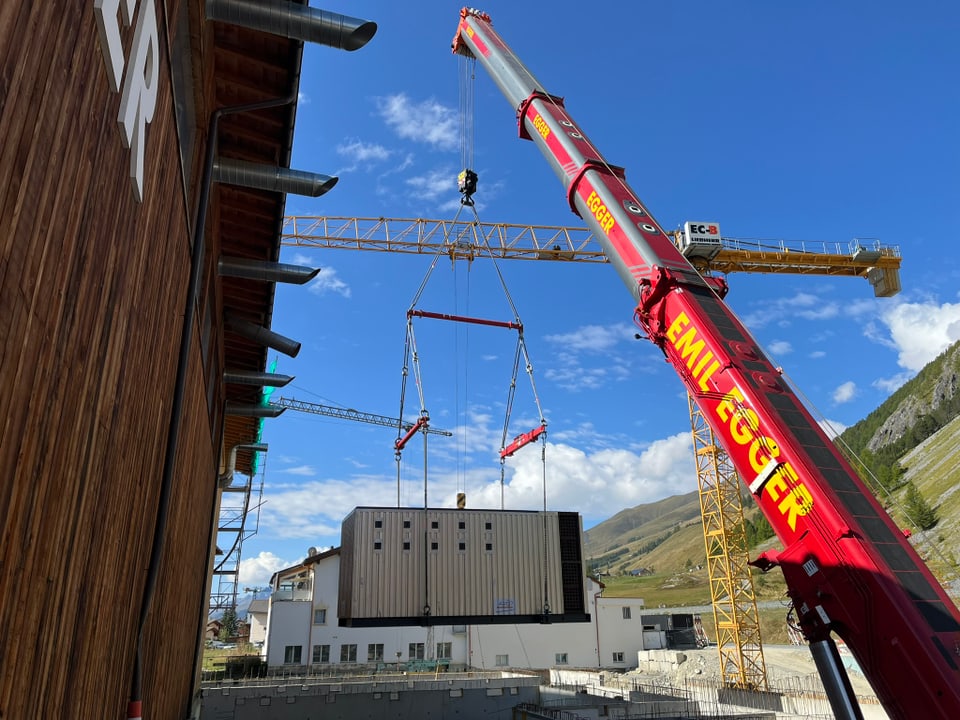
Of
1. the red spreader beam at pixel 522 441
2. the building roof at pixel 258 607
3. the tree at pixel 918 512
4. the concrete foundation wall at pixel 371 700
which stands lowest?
the concrete foundation wall at pixel 371 700

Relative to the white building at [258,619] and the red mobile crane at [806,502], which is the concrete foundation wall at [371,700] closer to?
the red mobile crane at [806,502]

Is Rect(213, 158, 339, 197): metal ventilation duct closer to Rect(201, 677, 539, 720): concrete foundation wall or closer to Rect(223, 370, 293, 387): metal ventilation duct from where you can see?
Rect(223, 370, 293, 387): metal ventilation duct

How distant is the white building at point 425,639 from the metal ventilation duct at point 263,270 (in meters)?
33.4

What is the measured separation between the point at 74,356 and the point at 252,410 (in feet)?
51.8

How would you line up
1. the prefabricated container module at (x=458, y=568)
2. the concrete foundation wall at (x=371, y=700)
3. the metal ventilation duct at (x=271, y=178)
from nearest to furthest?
the metal ventilation duct at (x=271, y=178) → the prefabricated container module at (x=458, y=568) → the concrete foundation wall at (x=371, y=700)

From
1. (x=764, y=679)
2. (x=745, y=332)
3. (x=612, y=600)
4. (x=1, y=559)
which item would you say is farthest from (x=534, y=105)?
(x=612, y=600)

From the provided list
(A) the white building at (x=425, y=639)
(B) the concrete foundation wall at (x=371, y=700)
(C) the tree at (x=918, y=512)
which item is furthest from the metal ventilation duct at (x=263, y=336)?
(C) the tree at (x=918, y=512)

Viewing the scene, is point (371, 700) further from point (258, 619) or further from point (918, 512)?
point (918, 512)

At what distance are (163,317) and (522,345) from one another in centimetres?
1602

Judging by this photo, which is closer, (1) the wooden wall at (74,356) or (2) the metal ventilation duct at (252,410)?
(1) the wooden wall at (74,356)

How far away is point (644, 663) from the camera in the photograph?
4175 cm

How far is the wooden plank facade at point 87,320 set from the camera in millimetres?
2533

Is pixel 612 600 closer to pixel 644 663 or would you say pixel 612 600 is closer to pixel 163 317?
pixel 644 663

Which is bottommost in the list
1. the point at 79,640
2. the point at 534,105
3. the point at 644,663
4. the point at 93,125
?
the point at 644,663
